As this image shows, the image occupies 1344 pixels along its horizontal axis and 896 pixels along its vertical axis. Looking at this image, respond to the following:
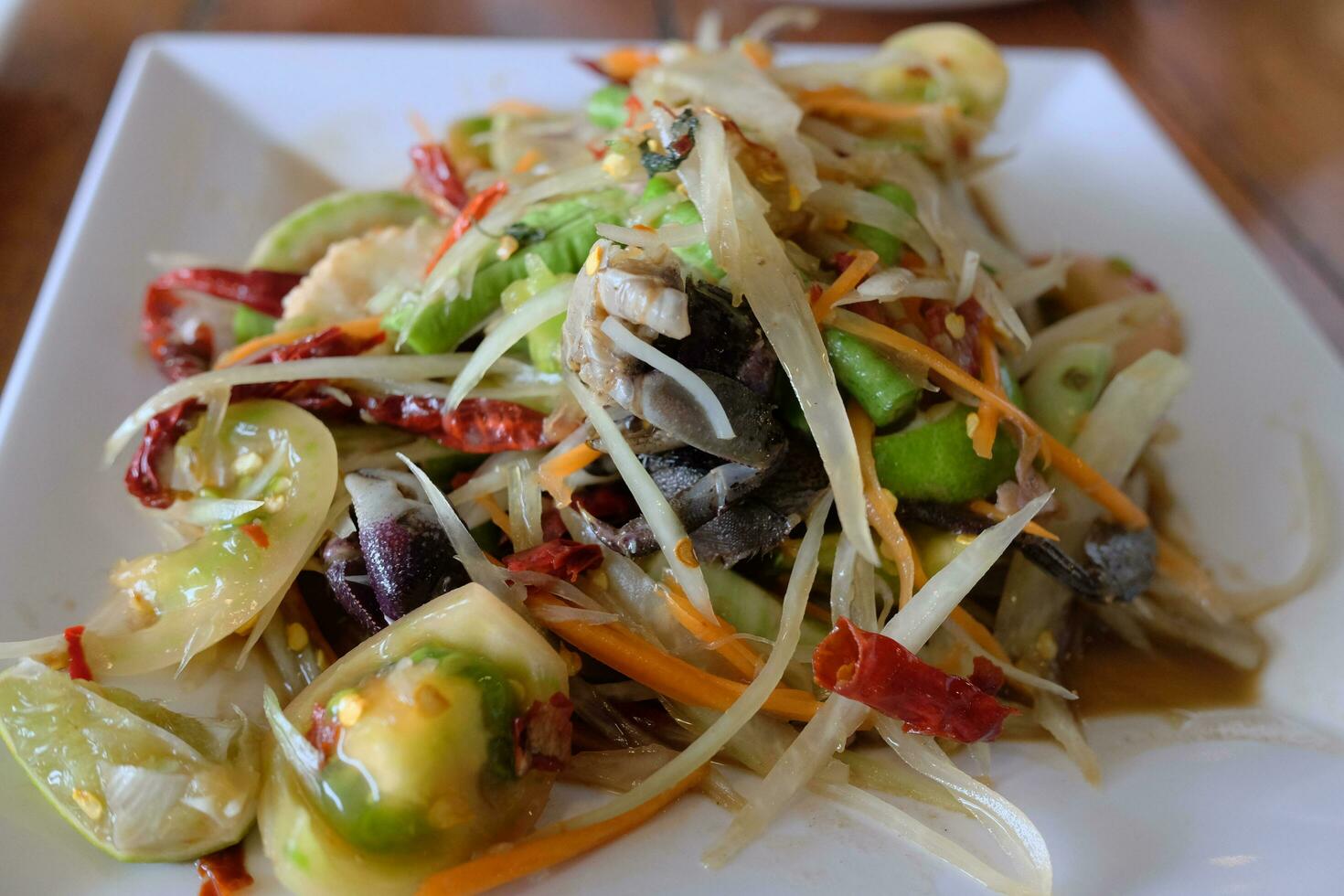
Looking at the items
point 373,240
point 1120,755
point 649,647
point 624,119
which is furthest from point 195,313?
point 1120,755

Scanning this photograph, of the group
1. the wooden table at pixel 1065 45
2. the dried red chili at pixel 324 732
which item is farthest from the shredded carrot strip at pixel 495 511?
the wooden table at pixel 1065 45

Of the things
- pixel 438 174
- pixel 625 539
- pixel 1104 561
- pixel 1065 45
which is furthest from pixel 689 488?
pixel 1065 45

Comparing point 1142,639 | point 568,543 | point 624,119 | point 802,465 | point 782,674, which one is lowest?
point 1142,639

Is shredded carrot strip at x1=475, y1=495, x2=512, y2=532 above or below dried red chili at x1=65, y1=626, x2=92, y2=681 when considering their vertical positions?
above

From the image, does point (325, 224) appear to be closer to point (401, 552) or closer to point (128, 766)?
point (401, 552)

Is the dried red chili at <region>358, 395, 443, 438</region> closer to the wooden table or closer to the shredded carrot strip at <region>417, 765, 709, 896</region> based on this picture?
the shredded carrot strip at <region>417, 765, 709, 896</region>

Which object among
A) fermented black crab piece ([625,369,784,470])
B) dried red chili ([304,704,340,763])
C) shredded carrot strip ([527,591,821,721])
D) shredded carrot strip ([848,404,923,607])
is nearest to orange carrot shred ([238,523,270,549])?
dried red chili ([304,704,340,763])

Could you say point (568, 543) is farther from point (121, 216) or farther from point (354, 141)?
point (354, 141)
